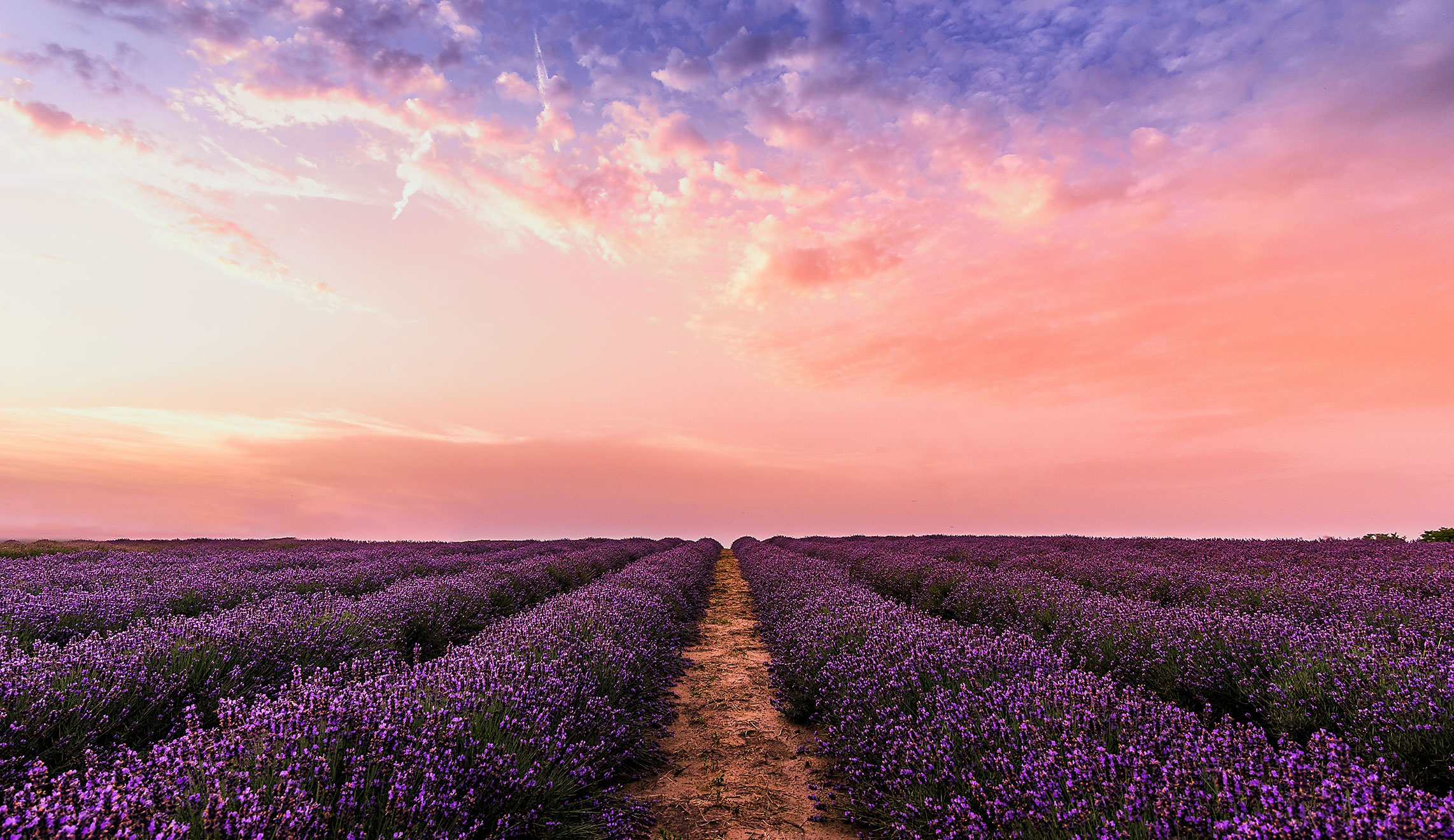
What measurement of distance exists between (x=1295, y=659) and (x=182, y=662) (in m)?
7.67

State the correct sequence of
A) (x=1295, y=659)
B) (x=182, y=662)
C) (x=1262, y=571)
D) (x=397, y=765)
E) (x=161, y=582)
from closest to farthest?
(x=397, y=765), (x=1295, y=659), (x=182, y=662), (x=161, y=582), (x=1262, y=571)

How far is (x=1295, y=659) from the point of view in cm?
409

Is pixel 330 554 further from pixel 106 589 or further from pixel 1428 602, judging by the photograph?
pixel 1428 602

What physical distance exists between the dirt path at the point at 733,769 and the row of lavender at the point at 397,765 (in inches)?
10.9

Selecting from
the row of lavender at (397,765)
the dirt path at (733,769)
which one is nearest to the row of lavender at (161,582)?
the row of lavender at (397,765)

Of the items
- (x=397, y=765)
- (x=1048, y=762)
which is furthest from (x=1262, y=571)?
(x=397, y=765)

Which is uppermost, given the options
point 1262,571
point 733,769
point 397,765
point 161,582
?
point 1262,571

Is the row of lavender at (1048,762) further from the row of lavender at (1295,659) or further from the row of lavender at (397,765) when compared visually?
the row of lavender at (397,765)

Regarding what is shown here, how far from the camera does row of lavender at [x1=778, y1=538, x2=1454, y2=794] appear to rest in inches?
125

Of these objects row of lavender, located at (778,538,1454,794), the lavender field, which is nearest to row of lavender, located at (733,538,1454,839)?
the lavender field

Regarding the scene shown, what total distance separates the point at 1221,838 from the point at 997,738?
107 cm

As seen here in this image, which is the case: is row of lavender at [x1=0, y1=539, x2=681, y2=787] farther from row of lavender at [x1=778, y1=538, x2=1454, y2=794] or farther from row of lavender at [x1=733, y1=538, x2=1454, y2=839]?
row of lavender at [x1=778, y1=538, x2=1454, y2=794]

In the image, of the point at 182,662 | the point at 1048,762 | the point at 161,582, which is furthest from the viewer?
the point at 161,582

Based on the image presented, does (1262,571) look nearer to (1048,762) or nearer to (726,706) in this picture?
(726,706)
